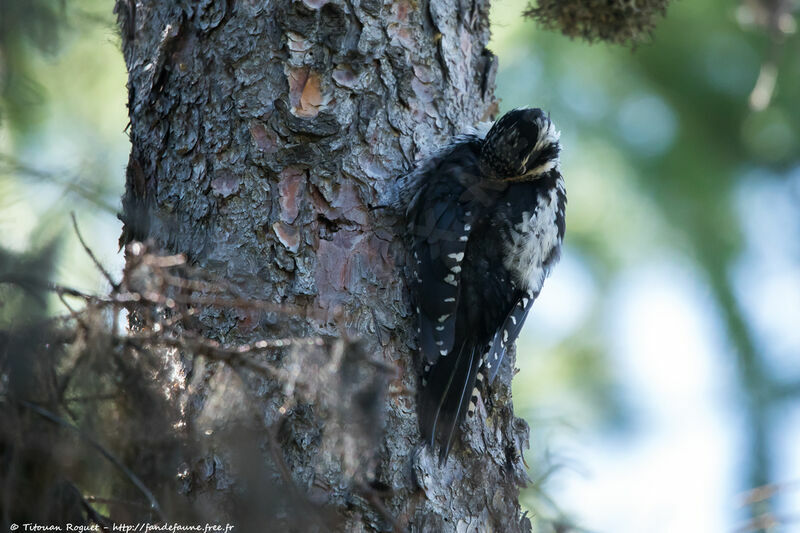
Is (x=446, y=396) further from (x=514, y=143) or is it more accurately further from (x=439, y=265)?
(x=514, y=143)

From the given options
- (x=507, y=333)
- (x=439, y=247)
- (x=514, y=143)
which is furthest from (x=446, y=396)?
(x=514, y=143)

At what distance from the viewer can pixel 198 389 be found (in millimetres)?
2570

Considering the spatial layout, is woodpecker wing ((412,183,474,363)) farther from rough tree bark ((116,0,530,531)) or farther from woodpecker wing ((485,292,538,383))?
woodpecker wing ((485,292,538,383))

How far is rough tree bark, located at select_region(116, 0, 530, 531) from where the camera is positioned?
2.69 meters

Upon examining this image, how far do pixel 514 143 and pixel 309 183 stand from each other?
37.4 inches

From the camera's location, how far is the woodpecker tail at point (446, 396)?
2764 millimetres

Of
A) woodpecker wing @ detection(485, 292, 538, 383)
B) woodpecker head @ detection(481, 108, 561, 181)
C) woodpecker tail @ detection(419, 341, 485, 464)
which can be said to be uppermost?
woodpecker head @ detection(481, 108, 561, 181)

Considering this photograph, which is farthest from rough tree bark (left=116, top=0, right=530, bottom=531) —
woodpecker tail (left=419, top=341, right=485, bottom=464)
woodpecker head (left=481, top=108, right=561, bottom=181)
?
woodpecker head (left=481, top=108, right=561, bottom=181)

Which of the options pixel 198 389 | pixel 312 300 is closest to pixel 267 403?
pixel 198 389

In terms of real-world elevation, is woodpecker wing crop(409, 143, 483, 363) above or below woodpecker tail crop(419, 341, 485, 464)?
above

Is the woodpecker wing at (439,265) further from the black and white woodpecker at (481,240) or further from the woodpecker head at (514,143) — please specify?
the woodpecker head at (514,143)

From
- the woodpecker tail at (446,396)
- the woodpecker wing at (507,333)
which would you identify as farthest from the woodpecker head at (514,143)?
the woodpecker tail at (446,396)

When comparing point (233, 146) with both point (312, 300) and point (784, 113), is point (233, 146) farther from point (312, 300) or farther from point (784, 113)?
point (784, 113)

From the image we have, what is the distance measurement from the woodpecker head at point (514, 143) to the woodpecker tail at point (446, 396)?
2.74 feet
